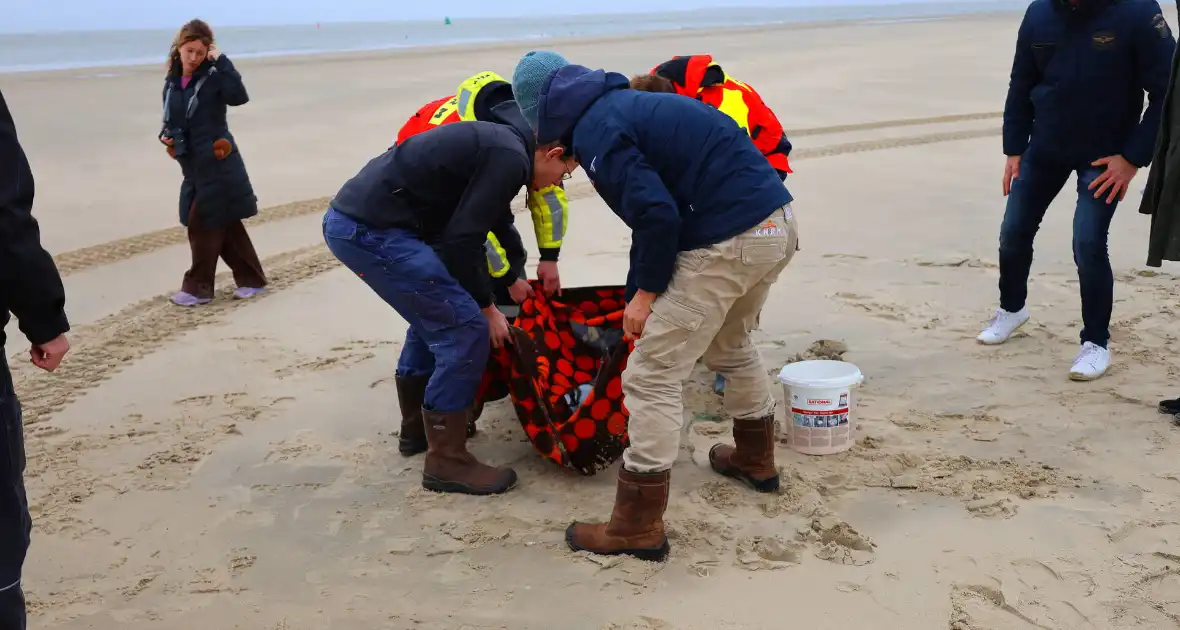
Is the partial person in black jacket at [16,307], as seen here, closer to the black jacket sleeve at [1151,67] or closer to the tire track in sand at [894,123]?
the black jacket sleeve at [1151,67]

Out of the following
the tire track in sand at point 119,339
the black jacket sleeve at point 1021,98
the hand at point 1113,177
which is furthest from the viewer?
the tire track in sand at point 119,339

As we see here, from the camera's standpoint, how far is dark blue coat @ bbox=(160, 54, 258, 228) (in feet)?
19.3

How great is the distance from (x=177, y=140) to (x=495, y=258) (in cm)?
294

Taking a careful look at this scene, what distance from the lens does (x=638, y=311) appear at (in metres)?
2.92

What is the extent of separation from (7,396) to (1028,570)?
104 inches

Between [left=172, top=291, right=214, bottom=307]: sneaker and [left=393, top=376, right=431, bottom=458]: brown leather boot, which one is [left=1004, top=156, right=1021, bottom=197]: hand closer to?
[left=393, top=376, right=431, bottom=458]: brown leather boot

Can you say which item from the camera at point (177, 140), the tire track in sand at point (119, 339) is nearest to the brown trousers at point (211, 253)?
the tire track in sand at point (119, 339)

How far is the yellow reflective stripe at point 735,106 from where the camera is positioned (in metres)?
3.81

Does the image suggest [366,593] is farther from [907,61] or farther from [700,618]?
[907,61]

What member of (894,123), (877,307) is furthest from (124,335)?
(894,123)

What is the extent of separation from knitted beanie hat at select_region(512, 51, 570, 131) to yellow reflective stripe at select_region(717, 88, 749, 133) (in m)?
0.88

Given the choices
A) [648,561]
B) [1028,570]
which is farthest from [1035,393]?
[648,561]

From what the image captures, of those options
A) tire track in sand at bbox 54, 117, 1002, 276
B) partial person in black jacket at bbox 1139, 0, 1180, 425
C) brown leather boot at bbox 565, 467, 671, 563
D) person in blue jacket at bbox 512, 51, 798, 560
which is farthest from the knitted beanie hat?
tire track in sand at bbox 54, 117, 1002, 276

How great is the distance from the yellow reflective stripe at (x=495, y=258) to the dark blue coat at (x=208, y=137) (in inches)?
104
